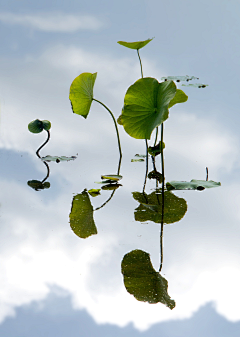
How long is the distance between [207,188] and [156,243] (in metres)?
0.94

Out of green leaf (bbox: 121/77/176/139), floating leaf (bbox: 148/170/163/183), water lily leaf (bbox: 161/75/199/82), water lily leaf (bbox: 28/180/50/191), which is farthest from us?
water lily leaf (bbox: 161/75/199/82)

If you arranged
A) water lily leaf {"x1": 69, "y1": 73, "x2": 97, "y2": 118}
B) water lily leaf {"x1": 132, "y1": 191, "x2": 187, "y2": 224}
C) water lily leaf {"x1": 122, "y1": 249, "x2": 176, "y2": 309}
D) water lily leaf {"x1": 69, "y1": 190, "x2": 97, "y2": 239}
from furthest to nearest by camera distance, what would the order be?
water lily leaf {"x1": 69, "y1": 73, "x2": 97, "y2": 118}, water lily leaf {"x1": 132, "y1": 191, "x2": 187, "y2": 224}, water lily leaf {"x1": 69, "y1": 190, "x2": 97, "y2": 239}, water lily leaf {"x1": 122, "y1": 249, "x2": 176, "y2": 309}

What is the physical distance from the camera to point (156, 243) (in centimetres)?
118

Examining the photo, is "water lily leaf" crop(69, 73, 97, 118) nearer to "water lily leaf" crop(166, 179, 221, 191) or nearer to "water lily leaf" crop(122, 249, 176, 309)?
"water lily leaf" crop(166, 179, 221, 191)

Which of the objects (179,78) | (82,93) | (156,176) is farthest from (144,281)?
(179,78)

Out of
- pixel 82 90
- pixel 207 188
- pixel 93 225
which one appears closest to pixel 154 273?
pixel 93 225

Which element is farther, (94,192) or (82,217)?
(94,192)

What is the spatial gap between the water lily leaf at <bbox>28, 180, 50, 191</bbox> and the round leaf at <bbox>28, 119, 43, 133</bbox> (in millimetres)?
965

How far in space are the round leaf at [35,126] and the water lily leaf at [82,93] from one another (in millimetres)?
553

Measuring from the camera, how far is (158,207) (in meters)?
1.58

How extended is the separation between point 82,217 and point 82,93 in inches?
56.7

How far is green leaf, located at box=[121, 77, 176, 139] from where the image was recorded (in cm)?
169

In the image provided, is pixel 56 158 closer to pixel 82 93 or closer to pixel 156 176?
pixel 82 93

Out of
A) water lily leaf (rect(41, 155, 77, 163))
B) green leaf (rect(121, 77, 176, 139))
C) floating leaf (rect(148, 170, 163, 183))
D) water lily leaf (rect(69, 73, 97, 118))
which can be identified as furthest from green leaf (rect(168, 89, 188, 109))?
water lily leaf (rect(41, 155, 77, 163))
